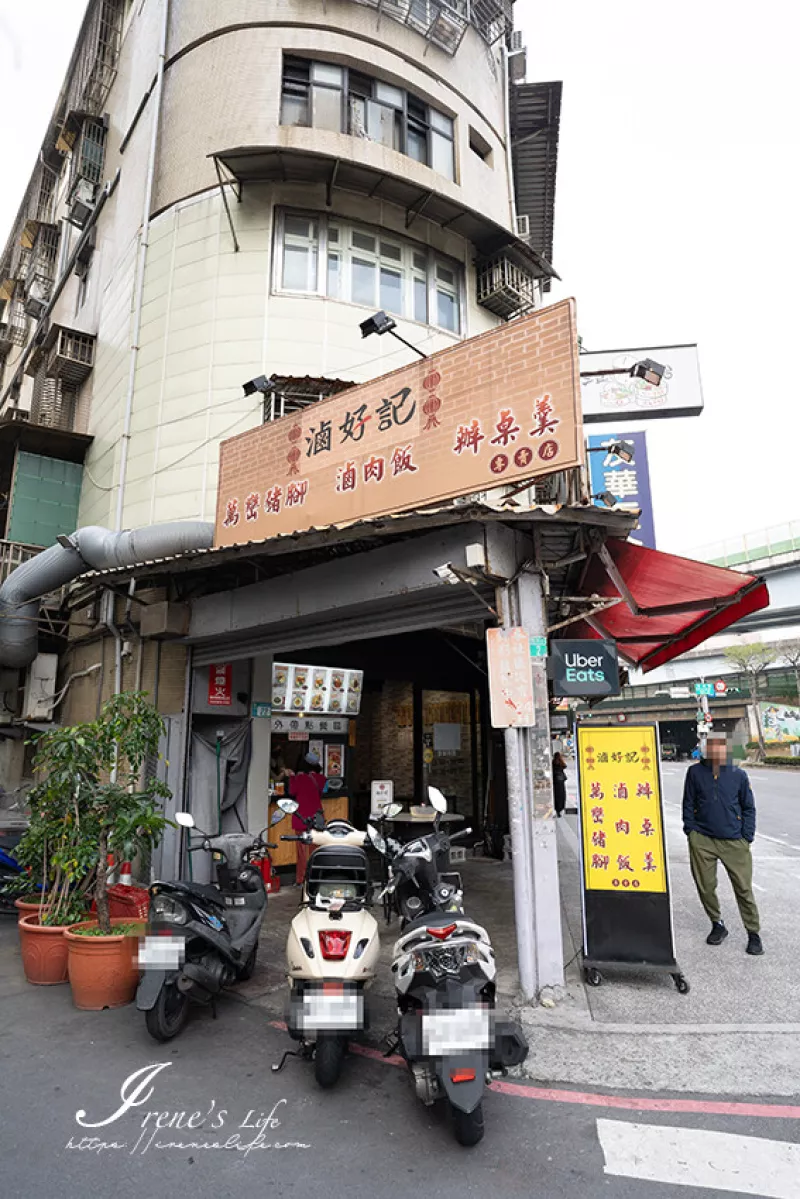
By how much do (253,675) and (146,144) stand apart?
10457 mm

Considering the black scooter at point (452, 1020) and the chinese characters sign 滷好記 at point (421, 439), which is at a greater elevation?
the chinese characters sign 滷好記 at point (421, 439)

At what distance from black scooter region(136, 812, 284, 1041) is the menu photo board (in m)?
4.00

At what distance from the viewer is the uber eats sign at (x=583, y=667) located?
238 inches

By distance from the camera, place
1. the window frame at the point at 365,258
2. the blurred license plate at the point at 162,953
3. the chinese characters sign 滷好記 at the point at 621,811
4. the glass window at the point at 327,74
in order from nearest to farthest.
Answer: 1. the blurred license plate at the point at 162,953
2. the chinese characters sign 滷好記 at the point at 621,811
3. the window frame at the point at 365,258
4. the glass window at the point at 327,74

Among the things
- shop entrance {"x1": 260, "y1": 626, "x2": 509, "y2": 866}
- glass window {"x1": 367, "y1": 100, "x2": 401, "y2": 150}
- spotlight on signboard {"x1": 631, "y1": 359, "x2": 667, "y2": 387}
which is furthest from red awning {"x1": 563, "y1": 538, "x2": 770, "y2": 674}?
glass window {"x1": 367, "y1": 100, "x2": 401, "y2": 150}

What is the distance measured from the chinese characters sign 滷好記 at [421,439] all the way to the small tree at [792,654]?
47875mm

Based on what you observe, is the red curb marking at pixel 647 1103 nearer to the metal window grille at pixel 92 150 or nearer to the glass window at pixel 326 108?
→ the glass window at pixel 326 108

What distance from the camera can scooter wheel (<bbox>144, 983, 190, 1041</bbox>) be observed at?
4.71 meters

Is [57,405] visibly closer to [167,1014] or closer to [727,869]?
[167,1014]

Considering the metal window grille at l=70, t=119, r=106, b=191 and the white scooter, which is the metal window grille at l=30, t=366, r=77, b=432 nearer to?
the metal window grille at l=70, t=119, r=106, b=191

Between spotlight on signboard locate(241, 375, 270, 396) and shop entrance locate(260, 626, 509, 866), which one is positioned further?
shop entrance locate(260, 626, 509, 866)

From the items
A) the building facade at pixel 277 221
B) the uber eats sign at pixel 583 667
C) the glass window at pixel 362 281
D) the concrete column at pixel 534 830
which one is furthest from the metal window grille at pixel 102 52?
the uber eats sign at pixel 583 667

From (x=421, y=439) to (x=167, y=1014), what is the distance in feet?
17.2

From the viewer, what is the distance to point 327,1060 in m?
4.07
